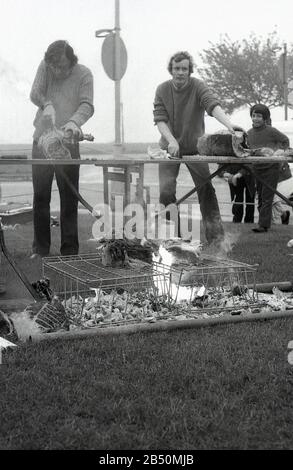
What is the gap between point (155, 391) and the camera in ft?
10.6

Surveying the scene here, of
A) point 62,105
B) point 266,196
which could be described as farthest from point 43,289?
point 266,196

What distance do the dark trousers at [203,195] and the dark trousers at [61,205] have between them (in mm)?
908

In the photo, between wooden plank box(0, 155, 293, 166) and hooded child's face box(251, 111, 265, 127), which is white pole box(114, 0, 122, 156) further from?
wooden plank box(0, 155, 293, 166)

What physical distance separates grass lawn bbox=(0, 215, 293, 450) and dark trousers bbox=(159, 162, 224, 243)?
10.5 ft

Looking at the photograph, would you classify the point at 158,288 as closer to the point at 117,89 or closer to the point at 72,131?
the point at 72,131

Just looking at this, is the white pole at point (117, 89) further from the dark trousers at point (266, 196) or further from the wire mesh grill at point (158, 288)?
the wire mesh grill at point (158, 288)

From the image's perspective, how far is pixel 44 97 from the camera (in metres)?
6.96

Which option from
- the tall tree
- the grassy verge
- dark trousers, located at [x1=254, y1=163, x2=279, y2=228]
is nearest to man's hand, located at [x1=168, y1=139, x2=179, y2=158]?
the grassy verge

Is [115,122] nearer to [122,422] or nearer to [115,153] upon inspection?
[115,153]

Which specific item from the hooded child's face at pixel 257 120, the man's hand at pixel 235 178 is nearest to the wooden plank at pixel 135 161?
the hooded child's face at pixel 257 120

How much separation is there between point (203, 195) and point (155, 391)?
4.69 m

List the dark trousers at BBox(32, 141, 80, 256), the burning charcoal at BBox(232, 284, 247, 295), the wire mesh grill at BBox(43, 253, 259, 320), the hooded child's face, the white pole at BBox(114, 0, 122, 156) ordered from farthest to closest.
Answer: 1. the white pole at BBox(114, 0, 122, 156)
2. the hooded child's face
3. the dark trousers at BBox(32, 141, 80, 256)
4. the burning charcoal at BBox(232, 284, 247, 295)
5. the wire mesh grill at BBox(43, 253, 259, 320)

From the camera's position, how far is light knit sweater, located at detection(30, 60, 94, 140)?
271 inches

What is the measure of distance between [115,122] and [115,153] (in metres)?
0.72
